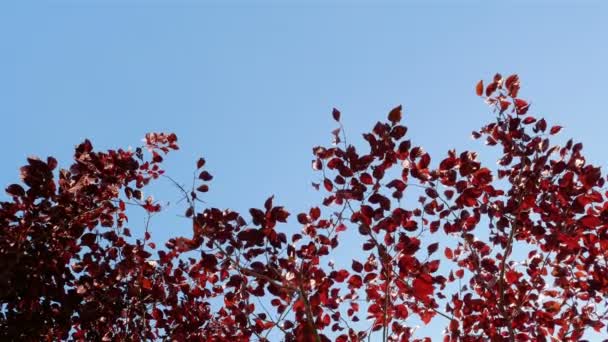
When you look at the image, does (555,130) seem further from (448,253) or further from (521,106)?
(448,253)

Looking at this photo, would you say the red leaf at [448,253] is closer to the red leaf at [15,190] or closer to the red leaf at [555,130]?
the red leaf at [555,130]

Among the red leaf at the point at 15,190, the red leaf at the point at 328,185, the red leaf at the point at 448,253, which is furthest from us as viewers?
the red leaf at the point at 448,253

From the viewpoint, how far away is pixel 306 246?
375cm

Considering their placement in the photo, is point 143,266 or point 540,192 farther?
point 143,266

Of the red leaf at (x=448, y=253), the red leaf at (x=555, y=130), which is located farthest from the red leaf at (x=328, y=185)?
the red leaf at (x=555, y=130)

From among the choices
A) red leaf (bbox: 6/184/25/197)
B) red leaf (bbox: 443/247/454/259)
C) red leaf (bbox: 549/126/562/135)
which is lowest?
red leaf (bbox: 443/247/454/259)

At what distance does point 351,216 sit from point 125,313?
6.71ft

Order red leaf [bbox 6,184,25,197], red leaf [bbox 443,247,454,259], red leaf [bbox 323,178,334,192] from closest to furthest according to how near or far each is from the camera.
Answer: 1. red leaf [bbox 323,178,334,192]
2. red leaf [bbox 6,184,25,197]
3. red leaf [bbox 443,247,454,259]

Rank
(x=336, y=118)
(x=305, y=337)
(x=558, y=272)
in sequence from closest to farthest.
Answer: (x=305, y=337) < (x=336, y=118) < (x=558, y=272)

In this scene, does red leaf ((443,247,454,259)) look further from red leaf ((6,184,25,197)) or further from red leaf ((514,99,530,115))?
red leaf ((6,184,25,197))

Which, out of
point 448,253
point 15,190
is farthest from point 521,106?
point 15,190

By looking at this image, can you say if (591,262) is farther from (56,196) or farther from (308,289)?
(56,196)

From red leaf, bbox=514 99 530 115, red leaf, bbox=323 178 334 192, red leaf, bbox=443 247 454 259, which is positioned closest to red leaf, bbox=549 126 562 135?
red leaf, bbox=514 99 530 115

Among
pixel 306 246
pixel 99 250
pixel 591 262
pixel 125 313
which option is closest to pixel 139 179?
pixel 99 250
